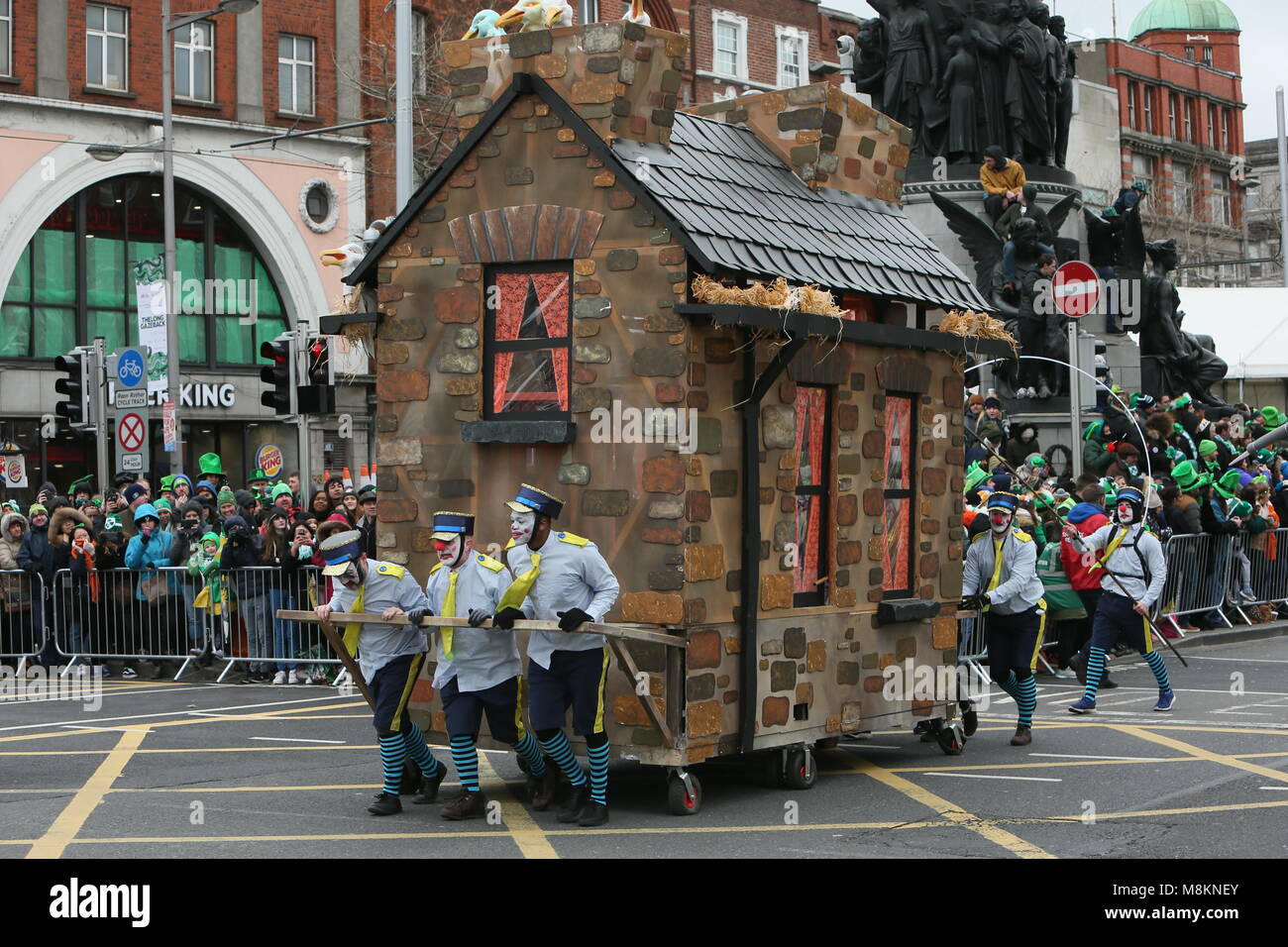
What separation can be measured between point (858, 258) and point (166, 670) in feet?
33.3

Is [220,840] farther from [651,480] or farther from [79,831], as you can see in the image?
[651,480]

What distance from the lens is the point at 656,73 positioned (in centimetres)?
1142

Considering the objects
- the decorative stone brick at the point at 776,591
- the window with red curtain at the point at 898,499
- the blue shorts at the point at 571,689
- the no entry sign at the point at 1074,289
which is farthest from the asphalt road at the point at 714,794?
the no entry sign at the point at 1074,289

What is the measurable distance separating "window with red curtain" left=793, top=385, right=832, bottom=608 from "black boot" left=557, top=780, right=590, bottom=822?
6.65ft

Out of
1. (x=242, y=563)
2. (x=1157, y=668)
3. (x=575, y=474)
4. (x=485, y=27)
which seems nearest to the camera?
(x=575, y=474)

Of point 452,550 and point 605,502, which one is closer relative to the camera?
point 452,550

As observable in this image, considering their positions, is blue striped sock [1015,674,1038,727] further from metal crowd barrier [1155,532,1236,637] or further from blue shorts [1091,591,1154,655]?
metal crowd barrier [1155,532,1236,637]

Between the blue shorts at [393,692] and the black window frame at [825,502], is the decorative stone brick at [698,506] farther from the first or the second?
the blue shorts at [393,692]

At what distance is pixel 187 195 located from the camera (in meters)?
39.2

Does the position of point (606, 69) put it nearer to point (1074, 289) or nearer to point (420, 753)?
point (420, 753)

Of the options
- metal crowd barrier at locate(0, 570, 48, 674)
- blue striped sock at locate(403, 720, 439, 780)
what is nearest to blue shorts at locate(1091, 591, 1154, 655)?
blue striped sock at locate(403, 720, 439, 780)

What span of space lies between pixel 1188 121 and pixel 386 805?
79537mm

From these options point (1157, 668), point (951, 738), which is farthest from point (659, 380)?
point (1157, 668)
